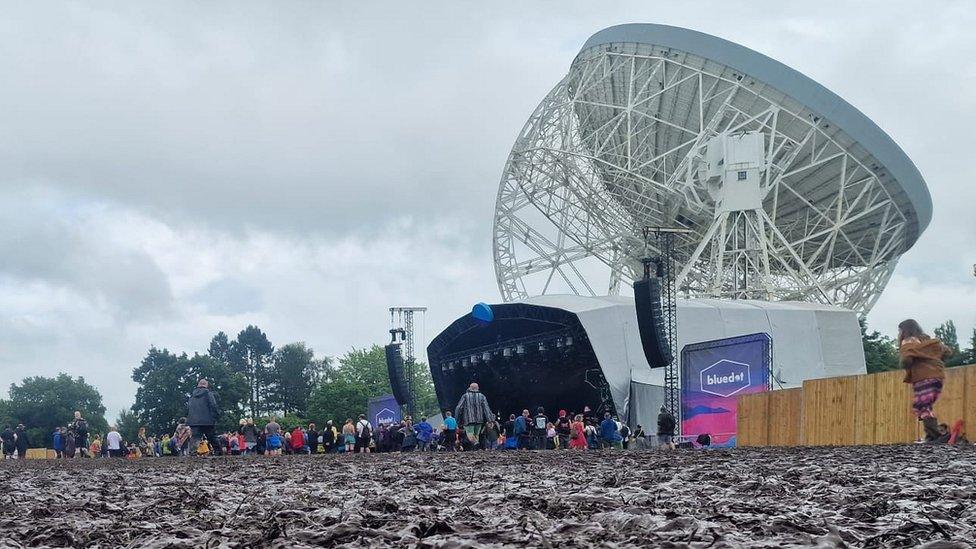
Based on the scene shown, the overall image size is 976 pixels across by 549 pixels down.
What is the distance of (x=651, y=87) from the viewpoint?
4209 centimetres

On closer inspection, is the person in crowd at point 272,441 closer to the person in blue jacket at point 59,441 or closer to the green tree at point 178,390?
the person in blue jacket at point 59,441

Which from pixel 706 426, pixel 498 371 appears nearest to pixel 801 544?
pixel 706 426

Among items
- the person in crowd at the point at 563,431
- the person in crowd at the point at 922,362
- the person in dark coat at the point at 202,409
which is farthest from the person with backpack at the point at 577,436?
the person in crowd at the point at 922,362

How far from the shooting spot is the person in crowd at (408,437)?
1137 inches

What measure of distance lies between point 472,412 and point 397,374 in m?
→ 25.3

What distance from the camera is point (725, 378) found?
2812 cm

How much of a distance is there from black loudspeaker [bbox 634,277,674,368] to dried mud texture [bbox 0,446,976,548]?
2224cm

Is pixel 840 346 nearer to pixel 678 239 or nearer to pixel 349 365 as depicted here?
pixel 678 239

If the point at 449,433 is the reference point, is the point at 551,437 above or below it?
below

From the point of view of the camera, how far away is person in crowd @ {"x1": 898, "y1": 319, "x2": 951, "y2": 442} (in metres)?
12.7

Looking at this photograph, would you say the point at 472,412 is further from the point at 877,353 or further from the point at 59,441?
the point at 877,353

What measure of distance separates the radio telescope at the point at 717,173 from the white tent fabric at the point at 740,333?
8.93 ft

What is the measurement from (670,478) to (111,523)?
427 centimetres

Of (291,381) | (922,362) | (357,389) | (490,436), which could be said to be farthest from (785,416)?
(291,381)
